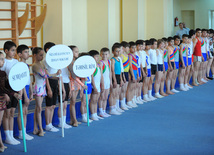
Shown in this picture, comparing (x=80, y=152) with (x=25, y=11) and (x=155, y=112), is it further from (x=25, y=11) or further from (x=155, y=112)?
(x=25, y=11)

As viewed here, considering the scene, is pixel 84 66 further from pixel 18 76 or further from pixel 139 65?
pixel 139 65

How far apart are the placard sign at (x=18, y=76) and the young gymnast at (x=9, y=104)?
318 millimetres

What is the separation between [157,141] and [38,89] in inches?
79.6

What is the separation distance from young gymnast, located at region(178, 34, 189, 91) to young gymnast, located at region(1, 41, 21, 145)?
5740 millimetres

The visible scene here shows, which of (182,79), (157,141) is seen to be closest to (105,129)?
(157,141)

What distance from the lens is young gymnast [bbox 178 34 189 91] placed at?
9972 mm

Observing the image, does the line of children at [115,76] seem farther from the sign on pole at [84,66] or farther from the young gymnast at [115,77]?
the sign on pole at [84,66]

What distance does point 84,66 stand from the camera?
20.4 feet

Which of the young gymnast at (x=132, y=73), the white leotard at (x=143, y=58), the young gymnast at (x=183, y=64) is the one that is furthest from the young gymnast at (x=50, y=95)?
the young gymnast at (x=183, y=64)

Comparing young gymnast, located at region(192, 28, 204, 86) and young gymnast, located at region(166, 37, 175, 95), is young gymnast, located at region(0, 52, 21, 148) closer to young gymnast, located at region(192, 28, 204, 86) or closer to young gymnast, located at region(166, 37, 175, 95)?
young gymnast, located at region(166, 37, 175, 95)

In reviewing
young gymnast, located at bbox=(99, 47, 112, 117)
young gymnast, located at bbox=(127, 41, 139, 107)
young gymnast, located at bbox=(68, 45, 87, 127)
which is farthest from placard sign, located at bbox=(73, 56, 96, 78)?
young gymnast, located at bbox=(127, 41, 139, 107)

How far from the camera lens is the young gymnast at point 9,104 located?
5.22 meters

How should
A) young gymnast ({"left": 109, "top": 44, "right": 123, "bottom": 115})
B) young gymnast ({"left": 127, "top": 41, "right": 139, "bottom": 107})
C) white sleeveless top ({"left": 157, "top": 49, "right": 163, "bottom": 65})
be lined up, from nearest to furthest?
young gymnast ({"left": 109, "top": 44, "right": 123, "bottom": 115})
young gymnast ({"left": 127, "top": 41, "right": 139, "bottom": 107})
white sleeveless top ({"left": 157, "top": 49, "right": 163, "bottom": 65})

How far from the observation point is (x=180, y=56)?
32.7 feet
